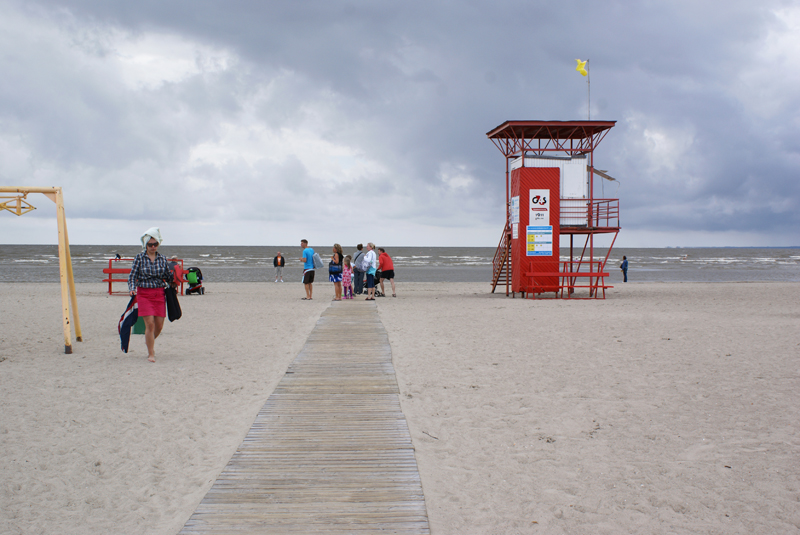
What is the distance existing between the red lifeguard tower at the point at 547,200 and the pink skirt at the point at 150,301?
12861 millimetres

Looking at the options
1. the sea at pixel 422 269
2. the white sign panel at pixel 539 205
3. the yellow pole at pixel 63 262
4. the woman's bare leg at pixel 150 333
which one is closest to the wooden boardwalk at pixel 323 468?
the woman's bare leg at pixel 150 333

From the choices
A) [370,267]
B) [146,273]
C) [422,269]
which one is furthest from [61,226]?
[422,269]

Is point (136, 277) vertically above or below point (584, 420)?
above

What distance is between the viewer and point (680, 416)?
5.56 m

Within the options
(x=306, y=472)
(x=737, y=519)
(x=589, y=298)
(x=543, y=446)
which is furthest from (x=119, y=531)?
(x=589, y=298)

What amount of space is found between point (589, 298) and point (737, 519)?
1590cm

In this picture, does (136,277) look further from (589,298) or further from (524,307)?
(589,298)

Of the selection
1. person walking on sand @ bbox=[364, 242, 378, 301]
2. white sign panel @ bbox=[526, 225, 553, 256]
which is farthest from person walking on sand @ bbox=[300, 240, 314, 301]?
white sign panel @ bbox=[526, 225, 553, 256]

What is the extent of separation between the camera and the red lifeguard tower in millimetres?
18234

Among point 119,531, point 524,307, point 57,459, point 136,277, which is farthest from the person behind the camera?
point 524,307

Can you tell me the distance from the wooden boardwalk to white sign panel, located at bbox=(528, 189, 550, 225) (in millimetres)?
12638

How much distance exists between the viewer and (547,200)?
18.2 metres

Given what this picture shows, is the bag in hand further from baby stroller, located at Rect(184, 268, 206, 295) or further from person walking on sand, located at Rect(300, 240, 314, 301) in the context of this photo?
baby stroller, located at Rect(184, 268, 206, 295)

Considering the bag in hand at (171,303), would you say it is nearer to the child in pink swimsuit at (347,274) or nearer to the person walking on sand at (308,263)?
the person walking on sand at (308,263)
